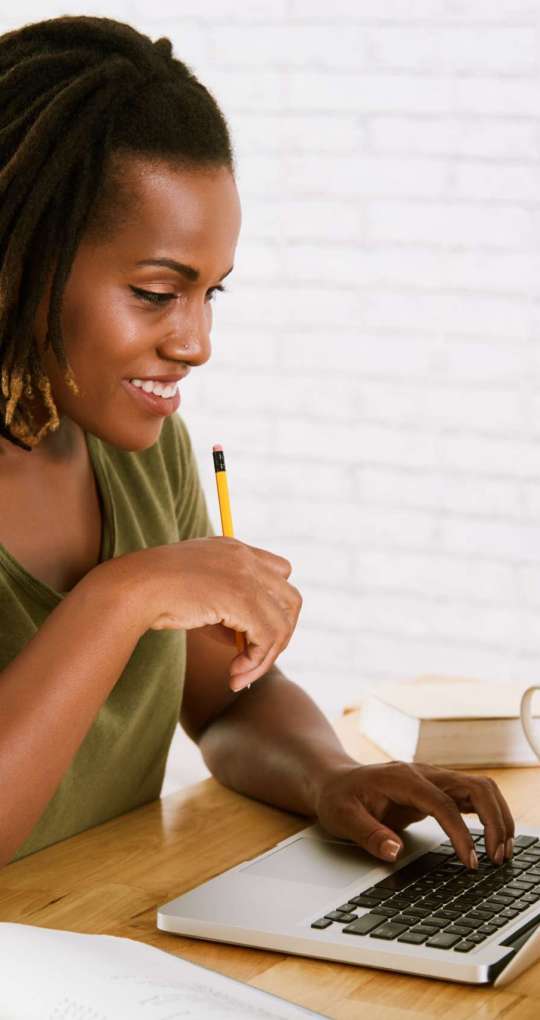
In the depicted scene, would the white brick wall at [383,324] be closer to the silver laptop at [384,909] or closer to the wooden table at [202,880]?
the wooden table at [202,880]

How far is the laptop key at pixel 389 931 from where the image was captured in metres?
0.84

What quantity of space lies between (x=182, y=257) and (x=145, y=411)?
0.13 meters

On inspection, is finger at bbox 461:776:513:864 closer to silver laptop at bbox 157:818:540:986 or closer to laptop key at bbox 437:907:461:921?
silver laptop at bbox 157:818:540:986

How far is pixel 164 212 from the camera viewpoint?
41.9 inches

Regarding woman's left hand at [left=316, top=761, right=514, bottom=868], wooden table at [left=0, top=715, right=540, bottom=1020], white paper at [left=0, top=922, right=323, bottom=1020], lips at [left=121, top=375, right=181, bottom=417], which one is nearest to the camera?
white paper at [left=0, top=922, right=323, bottom=1020]

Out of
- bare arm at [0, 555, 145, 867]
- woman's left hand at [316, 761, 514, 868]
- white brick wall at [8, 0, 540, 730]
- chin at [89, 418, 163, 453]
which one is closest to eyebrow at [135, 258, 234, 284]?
chin at [89, 418, 163, 453]

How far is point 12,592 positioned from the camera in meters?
1.12

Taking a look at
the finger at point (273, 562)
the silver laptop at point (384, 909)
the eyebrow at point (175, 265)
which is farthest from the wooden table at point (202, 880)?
the eyebrow at point (175, 265)

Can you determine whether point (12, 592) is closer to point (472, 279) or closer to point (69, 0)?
point (472, 279)

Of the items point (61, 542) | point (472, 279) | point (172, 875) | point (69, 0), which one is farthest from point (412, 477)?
point (172, 875)

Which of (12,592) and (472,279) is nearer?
(12,592)

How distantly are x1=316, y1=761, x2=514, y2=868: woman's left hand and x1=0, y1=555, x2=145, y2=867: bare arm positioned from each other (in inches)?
8.5

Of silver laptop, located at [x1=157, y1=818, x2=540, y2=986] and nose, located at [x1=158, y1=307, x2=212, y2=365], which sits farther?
nose, located at [x1=158, y1=307, x2=212, y2=365]

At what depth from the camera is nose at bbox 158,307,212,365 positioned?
43.2 inches
